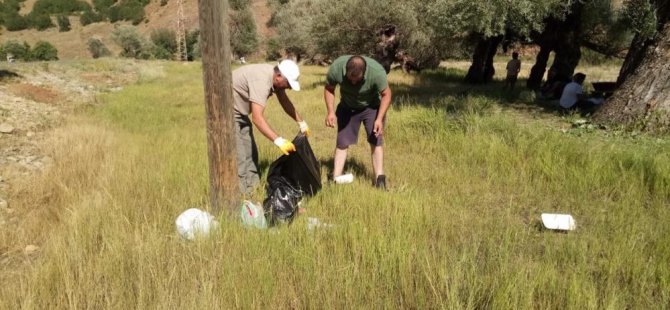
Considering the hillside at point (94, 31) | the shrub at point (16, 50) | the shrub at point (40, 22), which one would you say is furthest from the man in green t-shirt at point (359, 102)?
the shrub at point (40, 22)

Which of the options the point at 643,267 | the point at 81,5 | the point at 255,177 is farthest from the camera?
the point at 81,5

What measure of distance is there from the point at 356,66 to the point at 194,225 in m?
2.18

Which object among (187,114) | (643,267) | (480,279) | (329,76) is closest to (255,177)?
(329,76)

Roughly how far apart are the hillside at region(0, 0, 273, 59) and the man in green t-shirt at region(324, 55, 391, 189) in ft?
243

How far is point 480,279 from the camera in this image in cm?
241

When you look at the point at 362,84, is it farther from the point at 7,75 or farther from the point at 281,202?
the point at 7,75

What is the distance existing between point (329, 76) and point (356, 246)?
2316mm

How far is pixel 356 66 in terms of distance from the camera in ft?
13.8

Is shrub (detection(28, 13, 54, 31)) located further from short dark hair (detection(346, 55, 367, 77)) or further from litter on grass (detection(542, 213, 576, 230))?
litter on grass (detection(542, 213, 576, 230))

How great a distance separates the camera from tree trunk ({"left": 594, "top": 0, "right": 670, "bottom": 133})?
20.7ft

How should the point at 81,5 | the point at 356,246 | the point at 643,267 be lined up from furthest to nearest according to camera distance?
the point at 81,5 → the point at 356,246 → the point at 643,267

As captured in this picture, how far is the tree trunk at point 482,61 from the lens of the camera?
16.1m

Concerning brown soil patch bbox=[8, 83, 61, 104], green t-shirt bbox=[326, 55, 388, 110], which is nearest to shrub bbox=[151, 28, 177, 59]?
brown soil patch bbox=[8, 83, 61, 104]

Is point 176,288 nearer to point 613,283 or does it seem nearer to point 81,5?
point 613,283
